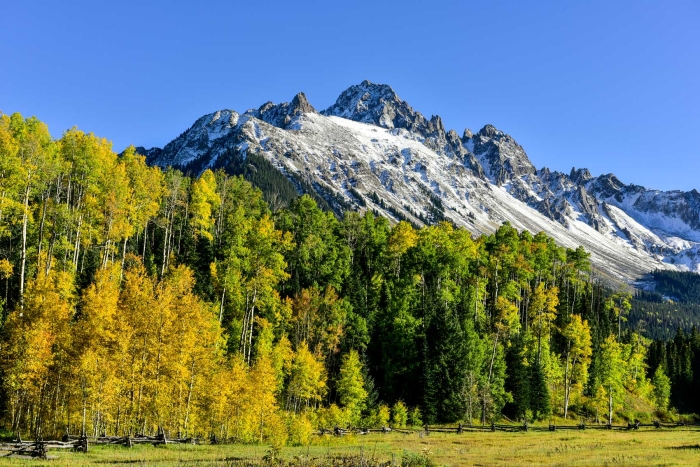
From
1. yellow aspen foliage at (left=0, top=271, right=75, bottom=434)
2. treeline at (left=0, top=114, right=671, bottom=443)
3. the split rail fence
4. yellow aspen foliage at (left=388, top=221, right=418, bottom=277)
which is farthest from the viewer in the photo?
yellow aspen foliage at (left=388, top=221, right=418, bottom=277)

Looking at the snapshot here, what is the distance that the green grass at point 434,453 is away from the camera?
3003cm

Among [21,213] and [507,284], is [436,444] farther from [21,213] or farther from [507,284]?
[21,213]

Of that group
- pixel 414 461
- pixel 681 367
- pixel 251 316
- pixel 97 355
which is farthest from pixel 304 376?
pixel 681 367

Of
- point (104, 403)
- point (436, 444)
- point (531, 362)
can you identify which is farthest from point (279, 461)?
point (531, 362)

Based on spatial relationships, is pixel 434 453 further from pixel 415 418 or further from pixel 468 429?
pixel 415 418

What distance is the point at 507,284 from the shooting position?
81.4m

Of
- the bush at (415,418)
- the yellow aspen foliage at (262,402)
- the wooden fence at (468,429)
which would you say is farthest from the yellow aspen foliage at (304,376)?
the bush at (415,418)

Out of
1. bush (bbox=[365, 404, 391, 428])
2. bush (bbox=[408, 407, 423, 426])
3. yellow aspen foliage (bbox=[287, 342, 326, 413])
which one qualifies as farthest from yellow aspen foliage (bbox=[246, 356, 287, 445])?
bush (bbox=[408, 407, 423, 426])

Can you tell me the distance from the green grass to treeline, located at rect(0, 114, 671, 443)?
4405 millimetres

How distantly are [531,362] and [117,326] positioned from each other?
2373 inches

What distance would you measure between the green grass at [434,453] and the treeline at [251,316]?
4405 millimetres

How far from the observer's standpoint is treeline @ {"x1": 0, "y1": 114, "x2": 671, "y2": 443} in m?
41.6

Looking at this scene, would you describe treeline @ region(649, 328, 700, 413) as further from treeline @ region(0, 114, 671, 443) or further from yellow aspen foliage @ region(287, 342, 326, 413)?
yellow aspen foliage @ region(287, 342, 326, 413)

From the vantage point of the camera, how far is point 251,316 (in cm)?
6353
